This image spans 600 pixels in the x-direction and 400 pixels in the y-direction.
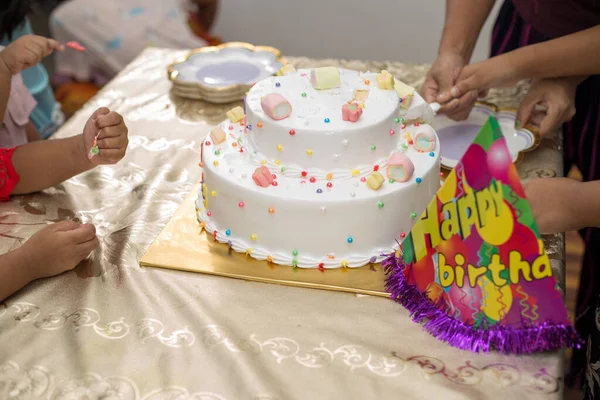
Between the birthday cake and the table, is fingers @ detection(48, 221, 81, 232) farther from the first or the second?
the birthday cake

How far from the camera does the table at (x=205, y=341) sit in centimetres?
94

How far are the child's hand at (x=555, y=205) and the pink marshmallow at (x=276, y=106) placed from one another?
44 cm

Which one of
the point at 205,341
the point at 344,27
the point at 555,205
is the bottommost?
the point at 344,27

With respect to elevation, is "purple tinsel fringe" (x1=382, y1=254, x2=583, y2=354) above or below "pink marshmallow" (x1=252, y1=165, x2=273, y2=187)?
below

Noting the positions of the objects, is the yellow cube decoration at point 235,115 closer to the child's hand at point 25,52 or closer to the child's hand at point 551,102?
the child's hand at point 25,52

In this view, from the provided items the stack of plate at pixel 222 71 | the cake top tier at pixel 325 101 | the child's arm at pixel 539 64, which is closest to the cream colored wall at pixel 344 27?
the stack of plate at pixel 222 71

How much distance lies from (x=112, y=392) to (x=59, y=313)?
224 mm

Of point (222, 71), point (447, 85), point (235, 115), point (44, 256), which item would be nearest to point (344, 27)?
point (222, 71)

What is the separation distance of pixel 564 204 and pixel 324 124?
1.38 ft

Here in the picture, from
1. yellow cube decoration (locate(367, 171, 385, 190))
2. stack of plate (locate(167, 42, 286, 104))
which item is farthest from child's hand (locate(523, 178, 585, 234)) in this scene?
stack of plate (locate(167, 42, 286, 104))

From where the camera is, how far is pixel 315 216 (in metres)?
1.13

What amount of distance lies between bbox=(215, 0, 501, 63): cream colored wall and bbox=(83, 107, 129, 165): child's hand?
233cm

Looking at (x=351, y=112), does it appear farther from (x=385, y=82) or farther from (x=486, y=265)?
(x=486, y=265)

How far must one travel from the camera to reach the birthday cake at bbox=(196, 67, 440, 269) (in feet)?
3.70
